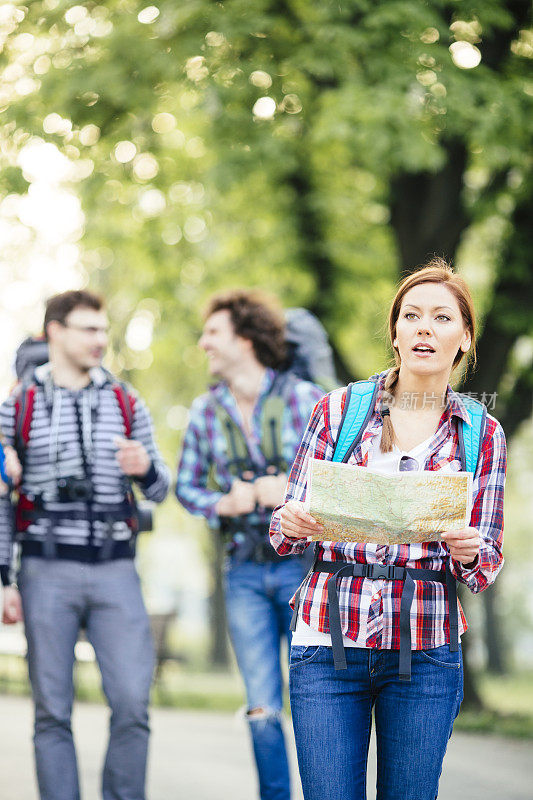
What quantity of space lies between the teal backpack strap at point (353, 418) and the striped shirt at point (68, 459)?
1.92m

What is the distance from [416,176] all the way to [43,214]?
5974mm

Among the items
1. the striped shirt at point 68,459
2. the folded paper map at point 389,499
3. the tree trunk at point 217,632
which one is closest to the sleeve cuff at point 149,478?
the striped shirt at point 68,459

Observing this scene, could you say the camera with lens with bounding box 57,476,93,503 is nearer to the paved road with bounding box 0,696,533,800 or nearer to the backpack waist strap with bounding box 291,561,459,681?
the paved road with bounding box 0,696,533,800

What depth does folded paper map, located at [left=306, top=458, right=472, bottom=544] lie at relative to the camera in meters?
2.71

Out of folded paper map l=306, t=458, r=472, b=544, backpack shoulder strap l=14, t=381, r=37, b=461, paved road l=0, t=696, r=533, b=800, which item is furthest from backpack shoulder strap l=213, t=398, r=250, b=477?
folded paper map l=306, t=458, r=472, b=544

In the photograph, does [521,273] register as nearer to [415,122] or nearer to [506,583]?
[415,122]

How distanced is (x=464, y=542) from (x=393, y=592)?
0.27 meters

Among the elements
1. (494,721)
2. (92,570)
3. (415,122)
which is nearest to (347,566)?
(92,570)

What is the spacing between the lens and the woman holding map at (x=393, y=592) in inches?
114

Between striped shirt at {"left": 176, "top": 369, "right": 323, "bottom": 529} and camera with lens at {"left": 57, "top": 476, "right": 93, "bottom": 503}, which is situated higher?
striped shirt at {"left": 176, "top": 369, "right": 323, "bottom": 529}

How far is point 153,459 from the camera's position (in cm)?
494

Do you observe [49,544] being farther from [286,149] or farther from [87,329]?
[286,149]

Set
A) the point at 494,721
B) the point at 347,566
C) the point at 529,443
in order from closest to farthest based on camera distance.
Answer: the point at 347,566
the point at 494,721
the point at 529,443

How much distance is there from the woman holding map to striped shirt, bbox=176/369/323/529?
6.22 feet
